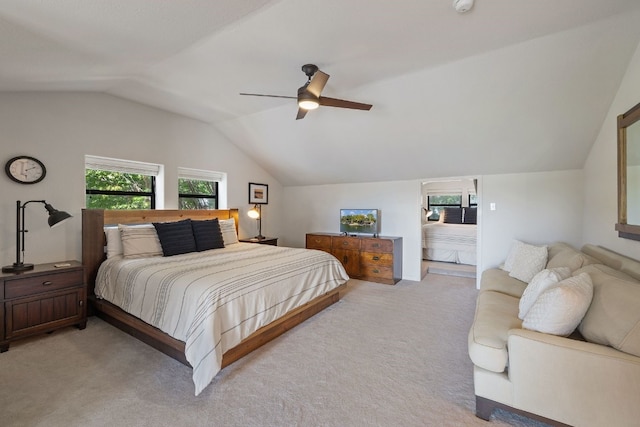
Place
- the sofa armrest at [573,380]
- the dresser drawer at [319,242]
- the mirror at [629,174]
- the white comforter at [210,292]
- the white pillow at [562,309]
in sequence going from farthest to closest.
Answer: the dresser drawer at [319,242] → the mirror at [629,174] → the white comforter at [210,292] → the white pillow at [562,309] → the sofa armrest at [573,380]

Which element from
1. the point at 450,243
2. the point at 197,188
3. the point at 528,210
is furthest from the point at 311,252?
the point at 450,243

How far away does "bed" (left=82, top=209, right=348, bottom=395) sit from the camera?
6.76 feet

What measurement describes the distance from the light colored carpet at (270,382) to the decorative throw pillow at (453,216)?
15.1ft

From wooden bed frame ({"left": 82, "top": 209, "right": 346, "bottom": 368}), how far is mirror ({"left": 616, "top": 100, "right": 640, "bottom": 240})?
9.41 feet

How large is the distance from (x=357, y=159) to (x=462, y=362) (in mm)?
3203

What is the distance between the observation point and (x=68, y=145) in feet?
10.5

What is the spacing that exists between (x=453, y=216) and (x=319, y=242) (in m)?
3.91

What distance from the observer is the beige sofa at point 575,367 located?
1.39 metres

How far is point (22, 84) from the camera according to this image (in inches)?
103

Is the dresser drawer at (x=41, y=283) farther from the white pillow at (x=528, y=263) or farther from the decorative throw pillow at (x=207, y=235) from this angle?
the white pillow at (x=528, y=263)

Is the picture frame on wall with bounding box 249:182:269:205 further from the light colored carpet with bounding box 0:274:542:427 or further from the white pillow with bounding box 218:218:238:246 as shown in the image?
the light colored carpet with bounding box 0:274:542:427

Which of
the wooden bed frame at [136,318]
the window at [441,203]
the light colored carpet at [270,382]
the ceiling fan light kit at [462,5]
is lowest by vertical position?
the light colored carpet at [270,382]

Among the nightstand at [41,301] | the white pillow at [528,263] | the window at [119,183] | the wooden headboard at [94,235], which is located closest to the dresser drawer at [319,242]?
the window at [119,183]

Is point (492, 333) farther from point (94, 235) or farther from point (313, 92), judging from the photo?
point (94, 235)
